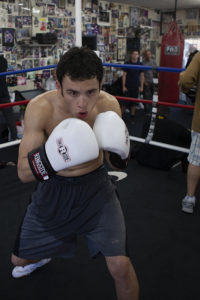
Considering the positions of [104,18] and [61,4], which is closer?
[61,4]

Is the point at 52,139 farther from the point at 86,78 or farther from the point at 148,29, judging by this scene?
the point at 148,29

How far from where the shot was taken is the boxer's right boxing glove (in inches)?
34.4

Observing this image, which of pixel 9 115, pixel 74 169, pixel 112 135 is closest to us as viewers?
pixel 112 135

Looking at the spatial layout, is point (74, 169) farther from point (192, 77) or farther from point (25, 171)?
point (192, 77)

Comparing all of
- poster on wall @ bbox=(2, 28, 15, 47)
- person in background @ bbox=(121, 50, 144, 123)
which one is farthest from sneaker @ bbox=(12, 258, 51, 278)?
poster on wall @ bbox=(2, 28, 15, 47)

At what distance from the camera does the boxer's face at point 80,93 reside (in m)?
0.92


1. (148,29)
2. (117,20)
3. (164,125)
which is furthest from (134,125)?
(148,29)

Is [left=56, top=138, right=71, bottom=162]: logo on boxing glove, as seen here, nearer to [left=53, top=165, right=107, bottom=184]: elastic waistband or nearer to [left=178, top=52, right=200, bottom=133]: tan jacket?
[left=53, top=165, right=107, bottom=184]: elastic waistband

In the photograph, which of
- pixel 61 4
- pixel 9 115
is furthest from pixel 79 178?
pixel 61 4

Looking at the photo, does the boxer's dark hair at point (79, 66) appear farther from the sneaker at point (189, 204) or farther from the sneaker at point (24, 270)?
the sneaker at point (189, 204)

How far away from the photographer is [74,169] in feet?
3.52

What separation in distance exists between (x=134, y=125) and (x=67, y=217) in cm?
334

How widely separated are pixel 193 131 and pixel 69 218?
100cm

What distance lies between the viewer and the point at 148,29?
24.5ft
